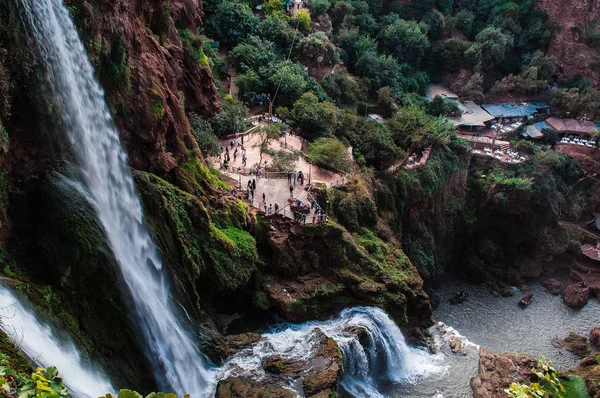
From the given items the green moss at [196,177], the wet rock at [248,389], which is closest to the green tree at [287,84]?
the green moss at [196,177]

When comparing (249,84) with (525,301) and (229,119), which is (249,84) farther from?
(525,301)

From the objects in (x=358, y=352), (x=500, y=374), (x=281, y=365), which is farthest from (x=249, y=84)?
(x=500, y=374)

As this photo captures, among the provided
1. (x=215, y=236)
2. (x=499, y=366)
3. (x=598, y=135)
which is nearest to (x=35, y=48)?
(x=215, y=236)

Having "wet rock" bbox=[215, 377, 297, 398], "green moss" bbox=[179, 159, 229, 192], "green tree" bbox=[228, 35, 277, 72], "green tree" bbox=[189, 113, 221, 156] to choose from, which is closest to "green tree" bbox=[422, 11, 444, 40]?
"green tree" bbox=[228, 35, 277, 72]

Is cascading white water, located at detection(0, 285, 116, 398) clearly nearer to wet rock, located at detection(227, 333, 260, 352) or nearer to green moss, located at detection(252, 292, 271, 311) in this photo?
wet rock, located at detection(227, 333, 260, 352)

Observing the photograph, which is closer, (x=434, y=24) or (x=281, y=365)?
(x=281, y=365)
